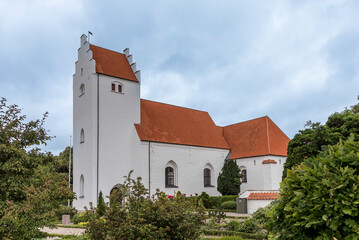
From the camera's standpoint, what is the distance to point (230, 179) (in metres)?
25.4

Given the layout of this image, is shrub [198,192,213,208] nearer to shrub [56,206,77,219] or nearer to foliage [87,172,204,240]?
shrub [56,206,77,219]

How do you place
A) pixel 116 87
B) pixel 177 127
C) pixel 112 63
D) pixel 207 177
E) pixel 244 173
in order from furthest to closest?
pixel 207 177 → pixel 244 173 → pixel 177 127 → pixel 112 63 → pixel 116 87

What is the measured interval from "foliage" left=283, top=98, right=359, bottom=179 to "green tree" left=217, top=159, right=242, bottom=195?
291 inches

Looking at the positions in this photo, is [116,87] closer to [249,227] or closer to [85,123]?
[85,123]

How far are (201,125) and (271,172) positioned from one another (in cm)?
767

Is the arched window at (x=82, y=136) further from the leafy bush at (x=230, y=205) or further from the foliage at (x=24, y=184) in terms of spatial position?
the foliage at (x=24, y=184)

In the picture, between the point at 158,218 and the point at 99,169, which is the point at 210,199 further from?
the point at 158,218

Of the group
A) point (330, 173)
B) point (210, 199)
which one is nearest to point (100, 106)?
point (210, 199)

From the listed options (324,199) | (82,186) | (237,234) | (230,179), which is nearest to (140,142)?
(82,186)

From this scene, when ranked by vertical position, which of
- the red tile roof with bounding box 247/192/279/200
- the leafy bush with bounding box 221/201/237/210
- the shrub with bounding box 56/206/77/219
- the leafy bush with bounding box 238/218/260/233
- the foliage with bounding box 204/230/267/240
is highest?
the red tile roof with bounding box 247/192/279/200

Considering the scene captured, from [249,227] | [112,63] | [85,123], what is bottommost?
[249,227]

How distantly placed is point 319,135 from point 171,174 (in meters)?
11.8

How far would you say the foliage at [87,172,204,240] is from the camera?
597 cm

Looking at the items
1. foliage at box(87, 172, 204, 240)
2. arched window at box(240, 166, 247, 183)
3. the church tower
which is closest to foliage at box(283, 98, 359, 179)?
arched window at box(240, 166, 247, 183)
